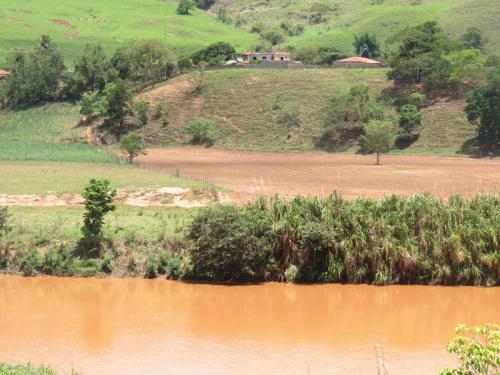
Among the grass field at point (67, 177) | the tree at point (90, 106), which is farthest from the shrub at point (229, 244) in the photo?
the tree at point (90, 106)

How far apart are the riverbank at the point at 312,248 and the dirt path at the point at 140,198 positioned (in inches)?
394

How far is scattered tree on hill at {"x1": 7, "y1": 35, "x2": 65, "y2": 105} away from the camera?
365ft

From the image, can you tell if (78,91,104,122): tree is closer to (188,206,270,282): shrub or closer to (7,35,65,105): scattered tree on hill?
(7,35,65,105): scattered tree on hill

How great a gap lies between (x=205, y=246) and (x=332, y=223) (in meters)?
5.79

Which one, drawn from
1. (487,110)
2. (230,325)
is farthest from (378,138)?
(230,325)

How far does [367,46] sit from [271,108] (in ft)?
199

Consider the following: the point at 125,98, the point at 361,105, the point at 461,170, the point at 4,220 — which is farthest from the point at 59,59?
the point at 4,220

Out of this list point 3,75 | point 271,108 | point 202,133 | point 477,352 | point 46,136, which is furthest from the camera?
point 3,75

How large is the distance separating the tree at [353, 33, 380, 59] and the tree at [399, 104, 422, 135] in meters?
64.8

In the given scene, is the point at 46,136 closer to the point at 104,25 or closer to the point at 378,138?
the point at 378,138

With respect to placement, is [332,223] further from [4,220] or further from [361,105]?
[361,105]

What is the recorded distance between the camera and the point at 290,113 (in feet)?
308

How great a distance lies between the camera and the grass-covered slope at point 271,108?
88.6 m

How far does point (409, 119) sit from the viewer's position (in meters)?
86.6
